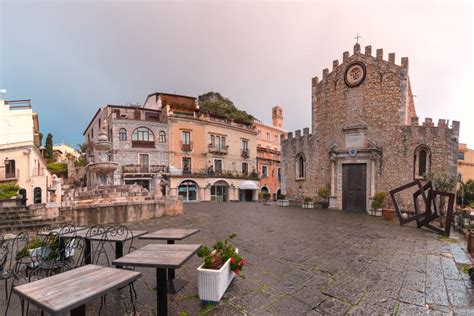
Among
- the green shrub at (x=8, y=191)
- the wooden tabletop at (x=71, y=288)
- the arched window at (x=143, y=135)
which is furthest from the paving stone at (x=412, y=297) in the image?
the arched window at (x=143, y=135)

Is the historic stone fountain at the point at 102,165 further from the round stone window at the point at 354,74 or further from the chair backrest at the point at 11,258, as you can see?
the round stone window at the point at 354,74

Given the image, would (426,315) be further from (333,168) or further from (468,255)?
(333,168)

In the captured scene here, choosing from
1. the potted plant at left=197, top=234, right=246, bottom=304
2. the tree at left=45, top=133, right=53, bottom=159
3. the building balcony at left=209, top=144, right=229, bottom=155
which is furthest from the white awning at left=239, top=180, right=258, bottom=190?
the tree at left=45, top=133, right=53, bottom=159

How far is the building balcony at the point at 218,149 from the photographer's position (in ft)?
92.9

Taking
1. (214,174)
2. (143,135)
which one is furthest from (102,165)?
(214,174)

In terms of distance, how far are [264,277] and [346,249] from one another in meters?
3.02

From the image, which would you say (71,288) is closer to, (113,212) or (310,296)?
(310,296)

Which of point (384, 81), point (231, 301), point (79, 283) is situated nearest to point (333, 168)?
point (384, 81)

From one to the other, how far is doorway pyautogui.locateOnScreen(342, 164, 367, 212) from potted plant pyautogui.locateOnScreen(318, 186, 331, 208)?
39.8 inches

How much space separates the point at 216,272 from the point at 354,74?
16678 mm

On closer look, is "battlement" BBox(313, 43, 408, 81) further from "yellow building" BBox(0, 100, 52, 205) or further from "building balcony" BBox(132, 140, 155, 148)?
"yellow building" BBox(0, 100, 52, 205)

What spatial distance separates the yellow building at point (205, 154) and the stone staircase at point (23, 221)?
52.8 ft

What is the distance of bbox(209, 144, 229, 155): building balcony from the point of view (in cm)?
2831

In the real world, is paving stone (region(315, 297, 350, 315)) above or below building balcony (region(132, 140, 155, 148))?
below
